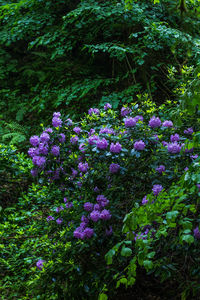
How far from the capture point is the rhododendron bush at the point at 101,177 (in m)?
2.14

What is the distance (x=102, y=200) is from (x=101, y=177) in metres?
0.18

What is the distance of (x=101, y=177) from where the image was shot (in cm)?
229

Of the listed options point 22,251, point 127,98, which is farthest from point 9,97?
point 22,251

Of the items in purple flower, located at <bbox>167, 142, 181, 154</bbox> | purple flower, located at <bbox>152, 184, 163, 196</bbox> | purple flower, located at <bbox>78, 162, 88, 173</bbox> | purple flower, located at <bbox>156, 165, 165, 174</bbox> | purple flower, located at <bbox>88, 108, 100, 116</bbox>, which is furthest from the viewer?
purple flower, located at <bbox>88, 108, 100, 116</bbox>

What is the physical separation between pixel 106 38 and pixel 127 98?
4.58 ft

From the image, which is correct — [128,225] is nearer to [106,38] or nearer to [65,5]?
[106,38]

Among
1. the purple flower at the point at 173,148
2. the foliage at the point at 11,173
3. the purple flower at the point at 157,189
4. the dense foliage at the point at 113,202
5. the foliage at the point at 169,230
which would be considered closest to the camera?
the foliage at the point at 169,230

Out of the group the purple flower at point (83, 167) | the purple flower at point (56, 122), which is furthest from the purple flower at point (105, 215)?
the purple flower at point (56, 122)

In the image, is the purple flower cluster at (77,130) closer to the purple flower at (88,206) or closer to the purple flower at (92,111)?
the purple flower at (92,111)

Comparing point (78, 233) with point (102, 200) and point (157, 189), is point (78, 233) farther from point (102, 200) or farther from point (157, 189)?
point (157, 189)

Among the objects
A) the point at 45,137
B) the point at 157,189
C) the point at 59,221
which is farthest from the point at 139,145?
the point at 59,221

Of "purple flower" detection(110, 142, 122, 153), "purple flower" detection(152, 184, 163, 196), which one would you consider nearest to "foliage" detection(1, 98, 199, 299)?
"purple flower" detection(110, 142, 122, 153)

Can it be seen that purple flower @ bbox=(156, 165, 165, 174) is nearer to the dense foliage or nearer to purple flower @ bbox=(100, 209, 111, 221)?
the dense foliage

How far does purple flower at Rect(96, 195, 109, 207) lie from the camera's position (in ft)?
7.06
